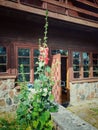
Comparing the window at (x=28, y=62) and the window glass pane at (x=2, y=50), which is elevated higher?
the window glass pane at (x=2, y=50)

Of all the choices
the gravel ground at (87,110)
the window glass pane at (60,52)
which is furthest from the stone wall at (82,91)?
the window glass pane at (60,52)

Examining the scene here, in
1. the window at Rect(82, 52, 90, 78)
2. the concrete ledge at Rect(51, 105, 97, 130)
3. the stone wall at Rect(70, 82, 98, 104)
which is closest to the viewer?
the concrete ledge at Rect(51, 105, 97, 130)

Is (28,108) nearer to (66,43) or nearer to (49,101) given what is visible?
(49,101)

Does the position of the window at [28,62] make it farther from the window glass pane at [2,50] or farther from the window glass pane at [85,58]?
the window glass pane at [85,58]

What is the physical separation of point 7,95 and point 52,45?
10.3ft

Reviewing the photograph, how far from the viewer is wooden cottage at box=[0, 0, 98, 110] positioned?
23.4ft

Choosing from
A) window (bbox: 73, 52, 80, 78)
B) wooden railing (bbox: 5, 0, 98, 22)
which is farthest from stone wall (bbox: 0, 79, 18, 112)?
window (bbox: 73, 52, 80, 78)

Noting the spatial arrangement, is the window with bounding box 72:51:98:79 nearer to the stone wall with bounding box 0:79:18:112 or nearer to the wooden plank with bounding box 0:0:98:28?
the wooden plank with bounding box 0:0:98:28

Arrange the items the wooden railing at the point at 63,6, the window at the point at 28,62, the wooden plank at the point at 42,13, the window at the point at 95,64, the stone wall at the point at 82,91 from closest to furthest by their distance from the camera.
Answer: the wooden plank at the point at 42,13 < the wooden railing at the point at 63,6 < the window at the point at 28,62 < the stone wall at the point at 82,91 < the window at the point at 95,64

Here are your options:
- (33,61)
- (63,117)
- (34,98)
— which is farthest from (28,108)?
(33,61)

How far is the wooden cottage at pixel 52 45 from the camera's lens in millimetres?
7129

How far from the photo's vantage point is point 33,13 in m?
6.62

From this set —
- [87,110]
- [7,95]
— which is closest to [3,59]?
[7,95]

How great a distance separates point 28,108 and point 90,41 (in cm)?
752
